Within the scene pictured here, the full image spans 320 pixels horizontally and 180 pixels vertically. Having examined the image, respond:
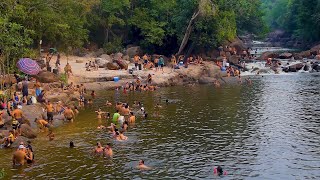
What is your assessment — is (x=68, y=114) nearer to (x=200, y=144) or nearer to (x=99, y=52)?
(x=200, y=144)

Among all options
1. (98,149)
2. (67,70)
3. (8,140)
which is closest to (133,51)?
(67,70)

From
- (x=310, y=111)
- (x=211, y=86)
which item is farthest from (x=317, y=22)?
(x=310, y=111)

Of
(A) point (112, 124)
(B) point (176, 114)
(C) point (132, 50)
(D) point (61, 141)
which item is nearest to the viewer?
(D) point (61, 141)

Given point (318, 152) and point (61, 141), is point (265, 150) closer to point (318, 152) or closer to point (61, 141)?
point (318, 152)

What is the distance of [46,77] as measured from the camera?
46.3 meters

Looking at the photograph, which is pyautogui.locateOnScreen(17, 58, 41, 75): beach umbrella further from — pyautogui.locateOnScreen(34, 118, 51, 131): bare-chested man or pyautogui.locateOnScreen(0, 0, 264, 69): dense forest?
pyautogui.locateOnScreen(0, 0, 264, 69): dense forest

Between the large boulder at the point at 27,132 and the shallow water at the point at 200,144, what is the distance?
795 millimetres

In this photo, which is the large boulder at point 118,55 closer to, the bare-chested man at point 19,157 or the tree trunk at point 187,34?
the tree trunk at point 187,34

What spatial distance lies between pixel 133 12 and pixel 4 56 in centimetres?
3843

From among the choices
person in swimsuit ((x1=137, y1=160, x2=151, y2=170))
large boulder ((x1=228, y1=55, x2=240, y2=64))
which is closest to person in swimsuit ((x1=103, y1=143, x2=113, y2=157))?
person in swimsuit ((x1=137, y1=160, x2=151, y2=170))

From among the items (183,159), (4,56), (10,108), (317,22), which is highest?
(317,22)

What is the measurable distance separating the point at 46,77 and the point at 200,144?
944 inches

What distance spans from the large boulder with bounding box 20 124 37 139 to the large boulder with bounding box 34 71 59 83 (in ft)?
56.4

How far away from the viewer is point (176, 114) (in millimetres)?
37094
